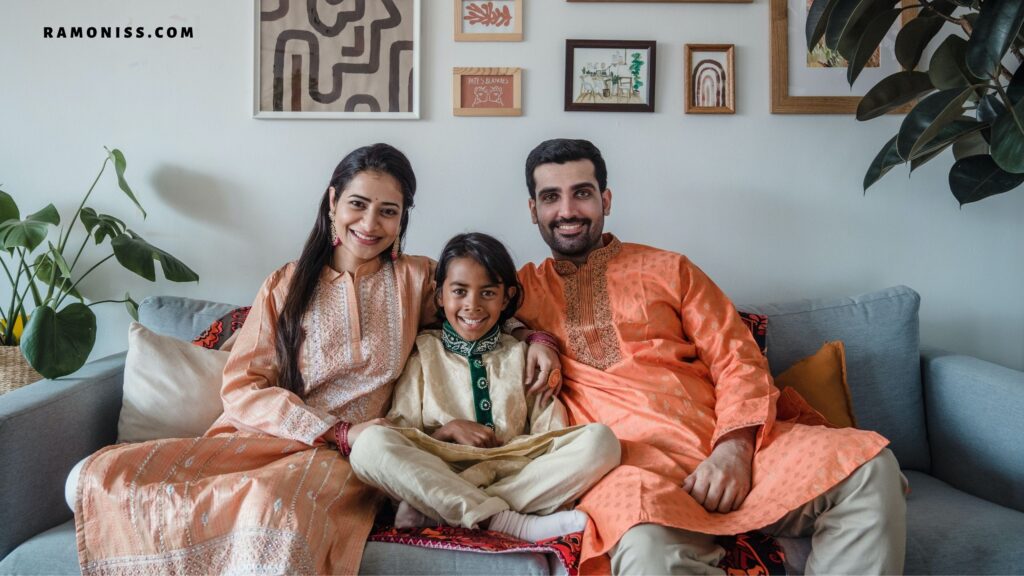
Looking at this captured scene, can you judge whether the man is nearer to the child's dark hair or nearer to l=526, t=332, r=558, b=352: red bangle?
l=526, t=332, r=558, b=352: red bangle

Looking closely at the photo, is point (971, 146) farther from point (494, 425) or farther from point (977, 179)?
point (494, 425)

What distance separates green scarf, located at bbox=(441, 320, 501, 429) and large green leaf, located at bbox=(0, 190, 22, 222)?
1.42 metres

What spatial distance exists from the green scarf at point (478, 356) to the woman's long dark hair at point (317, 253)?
305 mm

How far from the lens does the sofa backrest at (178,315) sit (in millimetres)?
2170

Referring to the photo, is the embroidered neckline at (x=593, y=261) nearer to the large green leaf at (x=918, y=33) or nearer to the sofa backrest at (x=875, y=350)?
the sofa backrest at (x=875, y=350)

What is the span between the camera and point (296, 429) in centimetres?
170

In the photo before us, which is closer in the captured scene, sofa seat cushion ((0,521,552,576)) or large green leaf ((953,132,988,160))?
sofa seat cushion ((0,521,552,576))

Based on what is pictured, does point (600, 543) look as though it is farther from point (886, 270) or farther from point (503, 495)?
point (886, 270)

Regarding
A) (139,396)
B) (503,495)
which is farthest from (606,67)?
(139,396)

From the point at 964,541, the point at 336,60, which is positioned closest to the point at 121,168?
the point at 336,60

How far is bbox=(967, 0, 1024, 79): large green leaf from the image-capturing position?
1689mm

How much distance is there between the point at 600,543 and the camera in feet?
4.73

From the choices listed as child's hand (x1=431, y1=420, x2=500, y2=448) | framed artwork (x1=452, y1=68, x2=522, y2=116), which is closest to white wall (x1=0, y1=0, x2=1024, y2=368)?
framed artwork (x1=452, y1=68, x2=522, y2=116)

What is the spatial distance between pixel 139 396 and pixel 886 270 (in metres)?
2.38
